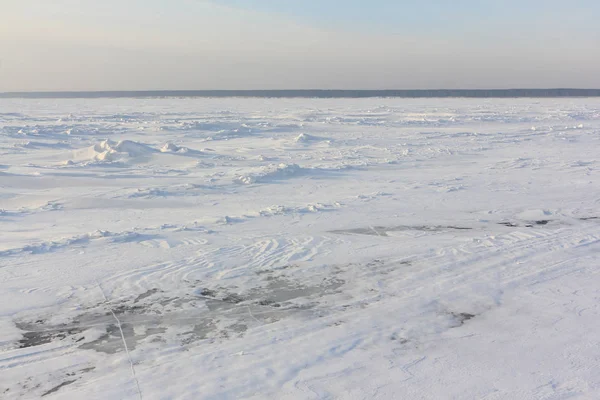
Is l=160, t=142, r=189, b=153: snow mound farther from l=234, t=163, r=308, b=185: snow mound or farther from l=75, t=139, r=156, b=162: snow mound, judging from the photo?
l=234, t=163, r=308, b=185: snow mound

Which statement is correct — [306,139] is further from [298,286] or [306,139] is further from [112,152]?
[298,286]

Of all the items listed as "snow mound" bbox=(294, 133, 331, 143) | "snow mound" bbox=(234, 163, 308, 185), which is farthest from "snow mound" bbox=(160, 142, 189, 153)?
"snow mound" bbox=(294, 133, 331, 143)

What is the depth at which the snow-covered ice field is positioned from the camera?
4148 millimetres

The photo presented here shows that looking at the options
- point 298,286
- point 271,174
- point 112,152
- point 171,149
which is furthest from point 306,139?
point 298,286

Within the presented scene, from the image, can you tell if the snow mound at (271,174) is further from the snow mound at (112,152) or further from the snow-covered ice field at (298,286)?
the snow mound at (112,152)

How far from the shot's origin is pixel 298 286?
609cm

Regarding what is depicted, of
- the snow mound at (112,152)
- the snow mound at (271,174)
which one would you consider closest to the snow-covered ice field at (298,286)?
the snow mound at (271,174)

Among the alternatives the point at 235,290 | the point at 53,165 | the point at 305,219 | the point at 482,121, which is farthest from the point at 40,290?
the point at 482,121

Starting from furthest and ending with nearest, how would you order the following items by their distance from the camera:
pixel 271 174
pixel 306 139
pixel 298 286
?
1. pixel 306 139
2. pixel 271 174
3. pixel 298 286

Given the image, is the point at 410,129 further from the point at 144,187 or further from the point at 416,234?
the point at 416,234

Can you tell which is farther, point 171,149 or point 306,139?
point 306,139

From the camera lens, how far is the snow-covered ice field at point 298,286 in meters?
4.15

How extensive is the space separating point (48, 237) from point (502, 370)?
250 inches

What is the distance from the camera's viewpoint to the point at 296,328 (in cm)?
500
